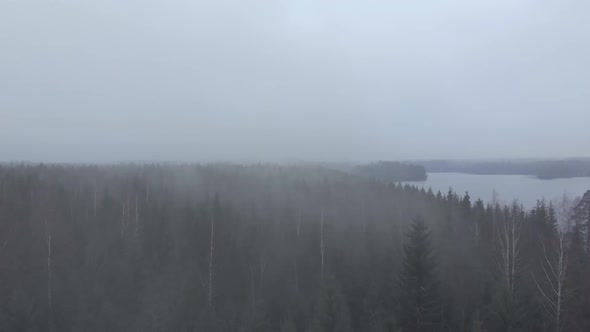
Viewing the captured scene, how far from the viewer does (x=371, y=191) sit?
1549 inches

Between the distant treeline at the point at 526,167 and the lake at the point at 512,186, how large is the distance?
646 mm

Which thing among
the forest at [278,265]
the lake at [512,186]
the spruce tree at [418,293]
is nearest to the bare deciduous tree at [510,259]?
the forest at [278,265]

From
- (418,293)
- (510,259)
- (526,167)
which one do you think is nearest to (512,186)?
(526,167)

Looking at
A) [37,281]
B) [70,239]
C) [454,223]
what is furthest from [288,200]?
[37,281]

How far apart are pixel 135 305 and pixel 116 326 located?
2170 millimetres

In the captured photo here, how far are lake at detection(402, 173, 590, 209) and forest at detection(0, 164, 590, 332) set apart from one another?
5.51 ft

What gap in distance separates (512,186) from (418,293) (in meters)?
30.5

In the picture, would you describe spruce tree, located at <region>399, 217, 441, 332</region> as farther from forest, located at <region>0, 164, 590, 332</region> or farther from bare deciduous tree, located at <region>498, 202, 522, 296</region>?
bare deciduous tree, located at <region>498, 202, 522, 296</region>

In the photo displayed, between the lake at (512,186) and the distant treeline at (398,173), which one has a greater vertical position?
the distant treeline at (398,173)

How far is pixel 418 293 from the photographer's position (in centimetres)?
1177

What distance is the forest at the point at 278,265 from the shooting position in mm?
11922

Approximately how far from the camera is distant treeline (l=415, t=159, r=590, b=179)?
26.8 meters

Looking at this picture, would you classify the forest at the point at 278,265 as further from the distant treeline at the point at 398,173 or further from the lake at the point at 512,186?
the distant treeline at the point at 398,173

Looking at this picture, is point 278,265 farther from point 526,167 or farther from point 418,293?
point 526,167
